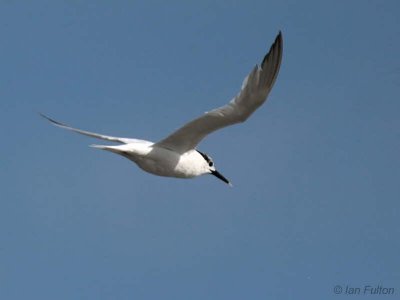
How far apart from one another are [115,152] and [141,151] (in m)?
0.44

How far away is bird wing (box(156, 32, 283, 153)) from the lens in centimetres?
1359

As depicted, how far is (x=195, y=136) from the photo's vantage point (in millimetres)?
15078

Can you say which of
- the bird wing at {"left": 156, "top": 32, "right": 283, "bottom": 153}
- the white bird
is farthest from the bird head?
the bird wing at {"left": 156, "top": 32, "right": 283, "bottom": 153}

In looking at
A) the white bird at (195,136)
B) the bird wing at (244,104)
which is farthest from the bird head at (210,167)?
the bird wing at (244,104)

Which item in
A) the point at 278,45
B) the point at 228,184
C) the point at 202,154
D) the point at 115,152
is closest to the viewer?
the point at 278,45

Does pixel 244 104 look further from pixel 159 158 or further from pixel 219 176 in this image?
pixel 219 176

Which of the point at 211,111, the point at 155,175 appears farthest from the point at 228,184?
the point at 211,111

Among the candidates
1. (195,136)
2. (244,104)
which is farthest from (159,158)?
(244,104)

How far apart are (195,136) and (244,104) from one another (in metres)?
1.33

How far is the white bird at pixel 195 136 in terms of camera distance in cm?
1370

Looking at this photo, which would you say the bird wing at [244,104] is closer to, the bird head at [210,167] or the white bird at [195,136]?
the white bird at [195,136]

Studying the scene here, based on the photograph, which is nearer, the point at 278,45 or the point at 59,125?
the point at 278,45

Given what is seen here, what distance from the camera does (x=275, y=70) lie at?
44.9ft

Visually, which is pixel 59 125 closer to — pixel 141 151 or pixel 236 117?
pixel 141 151
